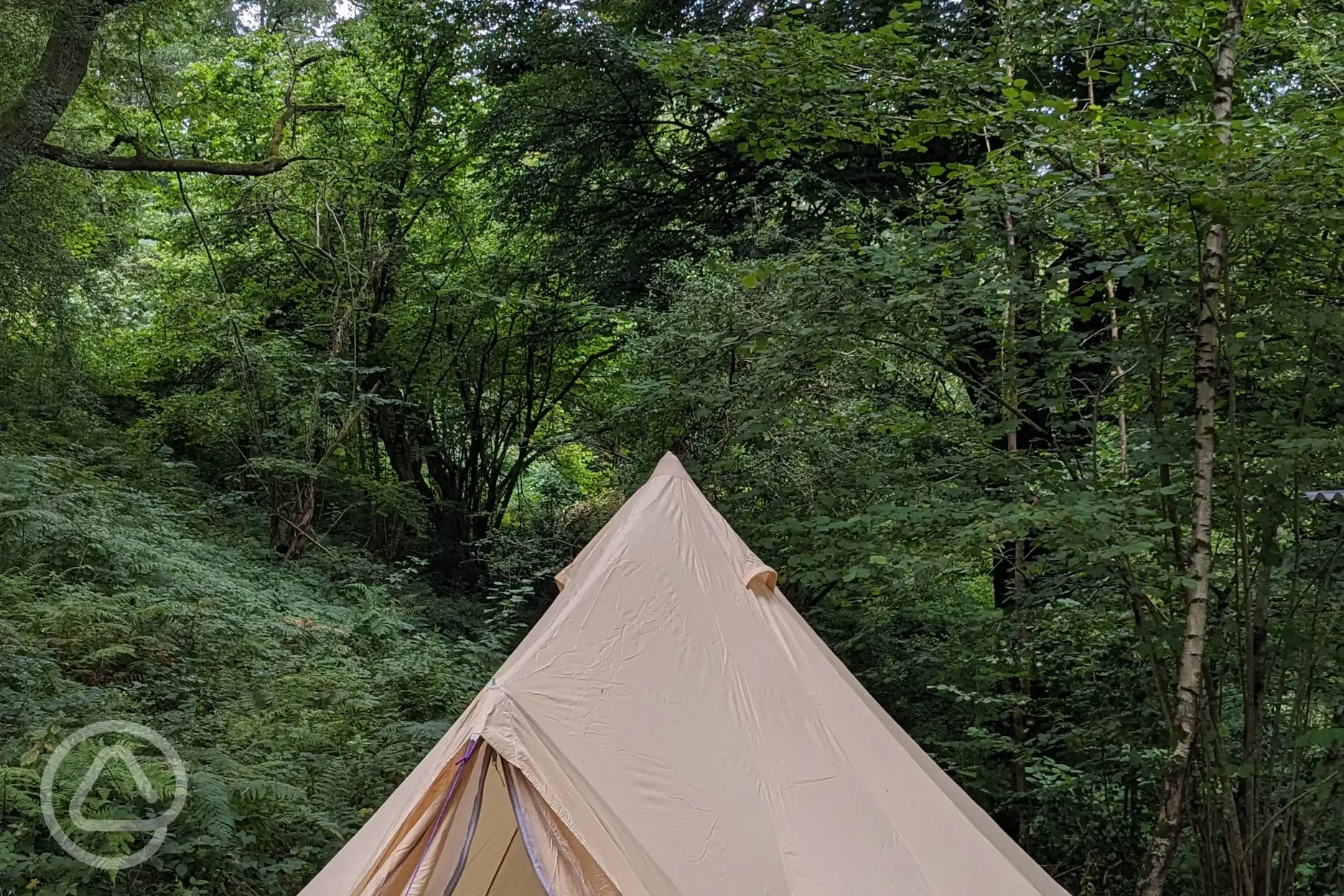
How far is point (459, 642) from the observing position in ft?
27.3

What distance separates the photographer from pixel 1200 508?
388cm

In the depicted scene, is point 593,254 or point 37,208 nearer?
point 37,208

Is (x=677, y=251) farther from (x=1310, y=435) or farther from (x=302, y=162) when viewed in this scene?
(x=1310, y=435)

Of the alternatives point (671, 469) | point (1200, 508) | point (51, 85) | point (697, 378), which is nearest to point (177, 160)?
point (51, 85)

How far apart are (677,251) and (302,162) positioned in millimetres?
4674

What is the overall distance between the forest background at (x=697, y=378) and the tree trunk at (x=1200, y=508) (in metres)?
0.02

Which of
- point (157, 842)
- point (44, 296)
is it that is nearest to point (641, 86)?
point (44, 296)
